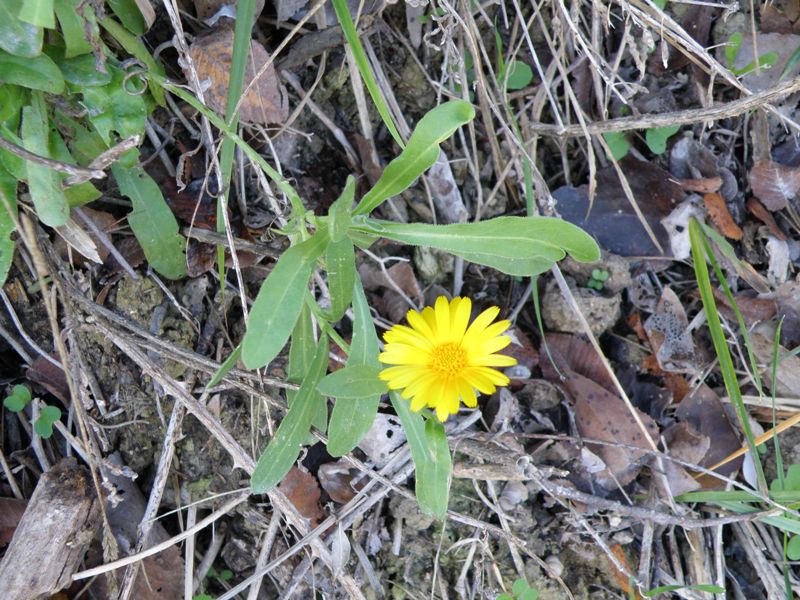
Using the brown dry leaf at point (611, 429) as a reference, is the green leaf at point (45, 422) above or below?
above

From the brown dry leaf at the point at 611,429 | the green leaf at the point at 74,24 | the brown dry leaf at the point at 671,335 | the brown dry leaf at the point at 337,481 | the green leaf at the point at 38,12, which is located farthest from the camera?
the brown dry leaf at the point at 671,335

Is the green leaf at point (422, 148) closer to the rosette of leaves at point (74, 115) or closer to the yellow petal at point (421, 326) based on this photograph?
the yellow petal at point (421, 326)

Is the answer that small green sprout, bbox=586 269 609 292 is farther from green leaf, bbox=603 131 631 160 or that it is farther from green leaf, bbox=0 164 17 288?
green leaf, bbox=0 164 17 288

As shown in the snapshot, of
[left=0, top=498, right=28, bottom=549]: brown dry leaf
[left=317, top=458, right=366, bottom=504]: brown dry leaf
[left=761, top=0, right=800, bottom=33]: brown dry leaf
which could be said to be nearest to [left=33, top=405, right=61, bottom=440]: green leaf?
[left=0, top=498, right=28, bottom=549]: brown dry leaf

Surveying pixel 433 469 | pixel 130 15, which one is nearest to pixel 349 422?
pixel 433 469

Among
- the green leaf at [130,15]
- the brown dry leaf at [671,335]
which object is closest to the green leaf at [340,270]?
the green leaf at [130,15]

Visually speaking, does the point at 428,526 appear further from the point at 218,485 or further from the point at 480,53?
the point at 480,53

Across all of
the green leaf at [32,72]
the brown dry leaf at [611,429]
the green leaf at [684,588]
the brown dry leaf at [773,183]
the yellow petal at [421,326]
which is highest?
the green leaf at [32,72]
